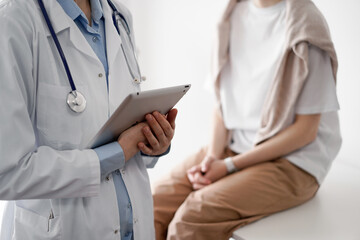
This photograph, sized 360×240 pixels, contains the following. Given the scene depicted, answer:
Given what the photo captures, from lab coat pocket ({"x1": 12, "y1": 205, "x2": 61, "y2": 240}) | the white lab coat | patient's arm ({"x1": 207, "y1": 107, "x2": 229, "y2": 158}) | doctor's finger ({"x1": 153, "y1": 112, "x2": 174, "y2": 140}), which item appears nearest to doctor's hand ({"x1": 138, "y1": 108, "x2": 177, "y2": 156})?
doctor's finger ({"x1": 153, "y1": 112, "x2": 174, "y2": 140})

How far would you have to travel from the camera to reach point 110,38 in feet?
3.28

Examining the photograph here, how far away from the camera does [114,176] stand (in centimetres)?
99

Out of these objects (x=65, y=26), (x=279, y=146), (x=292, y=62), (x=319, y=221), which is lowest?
(x=319, y=221)

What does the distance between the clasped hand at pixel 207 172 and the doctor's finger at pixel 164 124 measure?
66 centimetres

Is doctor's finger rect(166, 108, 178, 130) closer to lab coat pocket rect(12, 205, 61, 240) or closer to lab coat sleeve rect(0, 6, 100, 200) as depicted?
lab coat sleeve rect(0, 6, 100, 200)

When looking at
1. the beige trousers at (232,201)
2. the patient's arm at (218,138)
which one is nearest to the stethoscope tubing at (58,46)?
the beige trousers at (232,201)

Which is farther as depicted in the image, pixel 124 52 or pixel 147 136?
pixel 124 52

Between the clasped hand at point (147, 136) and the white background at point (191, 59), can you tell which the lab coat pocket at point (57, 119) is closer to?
the clasped hand at point (147, 136)

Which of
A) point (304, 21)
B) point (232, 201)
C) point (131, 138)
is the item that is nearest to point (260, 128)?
point (232, 201)

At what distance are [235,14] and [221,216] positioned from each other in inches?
35.5

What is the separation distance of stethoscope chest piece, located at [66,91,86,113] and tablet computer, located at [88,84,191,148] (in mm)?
75

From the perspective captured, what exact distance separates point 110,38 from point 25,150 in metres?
0.36

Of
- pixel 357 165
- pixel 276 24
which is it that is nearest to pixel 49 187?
pixel 276 24

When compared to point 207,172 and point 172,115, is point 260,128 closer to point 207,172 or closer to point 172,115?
point 207,172
